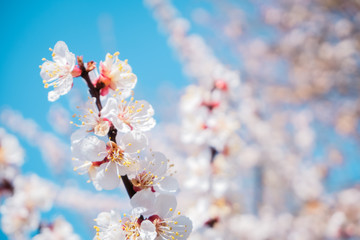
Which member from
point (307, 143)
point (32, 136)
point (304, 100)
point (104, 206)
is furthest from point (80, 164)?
point (32, 136)

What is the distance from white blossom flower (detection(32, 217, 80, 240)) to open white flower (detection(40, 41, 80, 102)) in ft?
4.33

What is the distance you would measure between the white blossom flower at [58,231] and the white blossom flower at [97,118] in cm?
129

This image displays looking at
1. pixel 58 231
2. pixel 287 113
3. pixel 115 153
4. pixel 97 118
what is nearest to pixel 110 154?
pixel 115 153

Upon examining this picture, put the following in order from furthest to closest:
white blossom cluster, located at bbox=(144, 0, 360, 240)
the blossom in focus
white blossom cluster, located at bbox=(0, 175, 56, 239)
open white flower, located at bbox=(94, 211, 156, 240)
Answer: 1. white blossom cluster, located at bbox=(144, 0, 360, 240)
2. white blossom cluster, located at bbox=(0, 175, 56, 239)
3. the blossom in focus
4. open white flower, located at bbox=(94, 211, 156, 240)

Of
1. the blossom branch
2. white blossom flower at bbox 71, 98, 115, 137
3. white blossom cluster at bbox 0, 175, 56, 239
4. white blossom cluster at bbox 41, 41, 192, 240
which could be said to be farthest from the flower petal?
white blossom cluster at bbox 0, 175, 56, 239

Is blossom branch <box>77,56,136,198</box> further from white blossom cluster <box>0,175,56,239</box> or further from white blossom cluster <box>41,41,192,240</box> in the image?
white blossom cluster <box>0,175,56,239</box>

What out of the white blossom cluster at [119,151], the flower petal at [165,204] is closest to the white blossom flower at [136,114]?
the white blossom cluster at [119,151]

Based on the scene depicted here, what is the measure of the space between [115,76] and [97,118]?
0.19 meters

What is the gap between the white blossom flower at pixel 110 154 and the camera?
98 cm

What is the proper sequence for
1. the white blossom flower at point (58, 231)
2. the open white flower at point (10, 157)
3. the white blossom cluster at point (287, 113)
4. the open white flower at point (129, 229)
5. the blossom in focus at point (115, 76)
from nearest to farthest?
1. the open white flower at point (129, 229)
2. the blossom in focus at point (115, 76)
3. the white blossom flower at point (58, 231)
4. the open white flower at point (10, 157)
5. the white blossom cluster at point (287, 113)

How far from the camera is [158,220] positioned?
1.02 m

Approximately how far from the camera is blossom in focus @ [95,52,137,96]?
108 centimetres

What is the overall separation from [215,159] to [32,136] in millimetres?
7244

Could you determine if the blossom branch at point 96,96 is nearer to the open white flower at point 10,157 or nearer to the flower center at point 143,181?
the flower center at point 143,181
